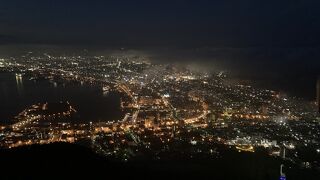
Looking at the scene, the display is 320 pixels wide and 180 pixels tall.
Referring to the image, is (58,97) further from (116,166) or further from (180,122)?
(116,166)

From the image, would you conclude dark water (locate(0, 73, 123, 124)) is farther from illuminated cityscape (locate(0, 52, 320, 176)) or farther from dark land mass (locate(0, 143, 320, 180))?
dark land mass (locate(0, 143, 320, 180))

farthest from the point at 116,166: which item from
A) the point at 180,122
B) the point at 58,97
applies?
the point at 58,97

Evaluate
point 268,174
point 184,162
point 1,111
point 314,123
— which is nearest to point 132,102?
point 1,111

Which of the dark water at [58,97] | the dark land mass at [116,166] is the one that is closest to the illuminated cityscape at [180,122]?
the dark water at [58,97]

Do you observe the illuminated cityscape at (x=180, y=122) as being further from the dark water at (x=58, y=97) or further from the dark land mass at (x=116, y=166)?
the dark land mass at (x=116, y=166)

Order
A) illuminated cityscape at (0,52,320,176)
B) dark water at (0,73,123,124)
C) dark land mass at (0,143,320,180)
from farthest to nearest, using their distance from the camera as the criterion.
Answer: dark water at (0,73,123,124) < illuminated cityscape at (0,52,320,176) < dark land mass at (0,143,320,180)

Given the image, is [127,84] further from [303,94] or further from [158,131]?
[158,131]

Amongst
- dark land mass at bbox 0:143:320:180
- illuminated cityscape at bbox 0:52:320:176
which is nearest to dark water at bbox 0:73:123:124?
illuminated cityscape at bbox 0:52:320:176

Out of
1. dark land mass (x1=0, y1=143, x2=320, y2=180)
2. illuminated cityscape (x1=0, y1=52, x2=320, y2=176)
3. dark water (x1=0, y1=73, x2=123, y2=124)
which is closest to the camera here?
dark land mass (x1=0, y1=143, x2=320, y2=180)
